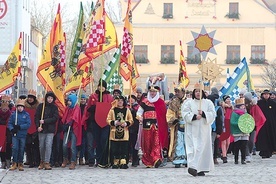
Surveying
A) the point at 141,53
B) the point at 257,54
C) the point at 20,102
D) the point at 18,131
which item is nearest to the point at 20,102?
the point at 20,102

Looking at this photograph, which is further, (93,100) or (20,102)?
(93,100)

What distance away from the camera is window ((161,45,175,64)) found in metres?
70.1

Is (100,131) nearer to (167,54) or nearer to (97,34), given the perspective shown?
(97,34)

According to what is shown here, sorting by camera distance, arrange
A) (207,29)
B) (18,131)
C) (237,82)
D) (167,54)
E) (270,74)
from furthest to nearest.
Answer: (167,54) < (207,29) < (270,74) < (237,82) < (18,131)

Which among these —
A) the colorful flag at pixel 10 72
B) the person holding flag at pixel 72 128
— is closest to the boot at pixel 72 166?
the person holding flag at pixel 72 128

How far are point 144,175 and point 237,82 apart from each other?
35.1 ft

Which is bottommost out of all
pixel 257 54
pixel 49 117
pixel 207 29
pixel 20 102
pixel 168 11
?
pixel 49 117

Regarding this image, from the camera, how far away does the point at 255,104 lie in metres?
23.7

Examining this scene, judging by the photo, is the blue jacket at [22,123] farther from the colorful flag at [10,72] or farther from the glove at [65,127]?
the colorful flag at [10,72]

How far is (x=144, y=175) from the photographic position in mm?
17406

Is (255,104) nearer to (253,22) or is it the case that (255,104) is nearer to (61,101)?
(61,101)

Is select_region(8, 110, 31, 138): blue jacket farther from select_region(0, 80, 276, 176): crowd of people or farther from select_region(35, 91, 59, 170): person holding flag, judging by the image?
select_region(35, 91, 59, 170): person holding flag

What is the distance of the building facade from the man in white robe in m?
51.7

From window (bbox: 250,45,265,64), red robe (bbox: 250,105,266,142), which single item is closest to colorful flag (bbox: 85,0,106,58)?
red robe (bbox: 250,105,266,142)
